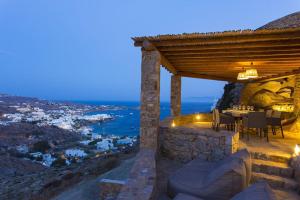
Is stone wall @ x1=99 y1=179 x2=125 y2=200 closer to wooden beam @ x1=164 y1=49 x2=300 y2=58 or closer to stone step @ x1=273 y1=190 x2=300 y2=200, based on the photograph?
stone step @ x1=273 y1=190 x2=300 y2=200

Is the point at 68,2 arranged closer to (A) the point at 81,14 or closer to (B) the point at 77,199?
(A) the point at 81,14

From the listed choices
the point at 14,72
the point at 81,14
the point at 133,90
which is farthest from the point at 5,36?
the point at 133,90

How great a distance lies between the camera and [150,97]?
6.80m

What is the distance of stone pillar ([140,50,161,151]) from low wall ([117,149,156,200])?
729mm

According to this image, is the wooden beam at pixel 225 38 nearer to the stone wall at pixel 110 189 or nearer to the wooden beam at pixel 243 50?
the wooden beam at pixel 243 50

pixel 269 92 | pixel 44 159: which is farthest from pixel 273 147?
pixel 44 159

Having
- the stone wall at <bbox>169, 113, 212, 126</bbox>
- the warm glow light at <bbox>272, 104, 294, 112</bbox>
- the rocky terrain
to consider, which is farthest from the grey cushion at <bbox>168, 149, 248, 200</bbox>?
the warm glow light at <bbox>272, 104, 294, 112</bbox>

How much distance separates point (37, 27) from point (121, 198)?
15381 cm

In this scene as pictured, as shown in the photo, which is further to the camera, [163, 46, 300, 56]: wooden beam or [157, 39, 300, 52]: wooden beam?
[163, 46, 300, 56]: wooden beam

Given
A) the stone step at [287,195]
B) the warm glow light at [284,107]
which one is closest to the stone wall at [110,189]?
the stone step at [287,195]

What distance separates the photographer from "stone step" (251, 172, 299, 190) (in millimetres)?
4789

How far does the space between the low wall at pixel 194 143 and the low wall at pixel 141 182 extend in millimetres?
1012

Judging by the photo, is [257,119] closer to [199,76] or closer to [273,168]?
[273,168]

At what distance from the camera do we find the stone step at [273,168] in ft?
17.3
